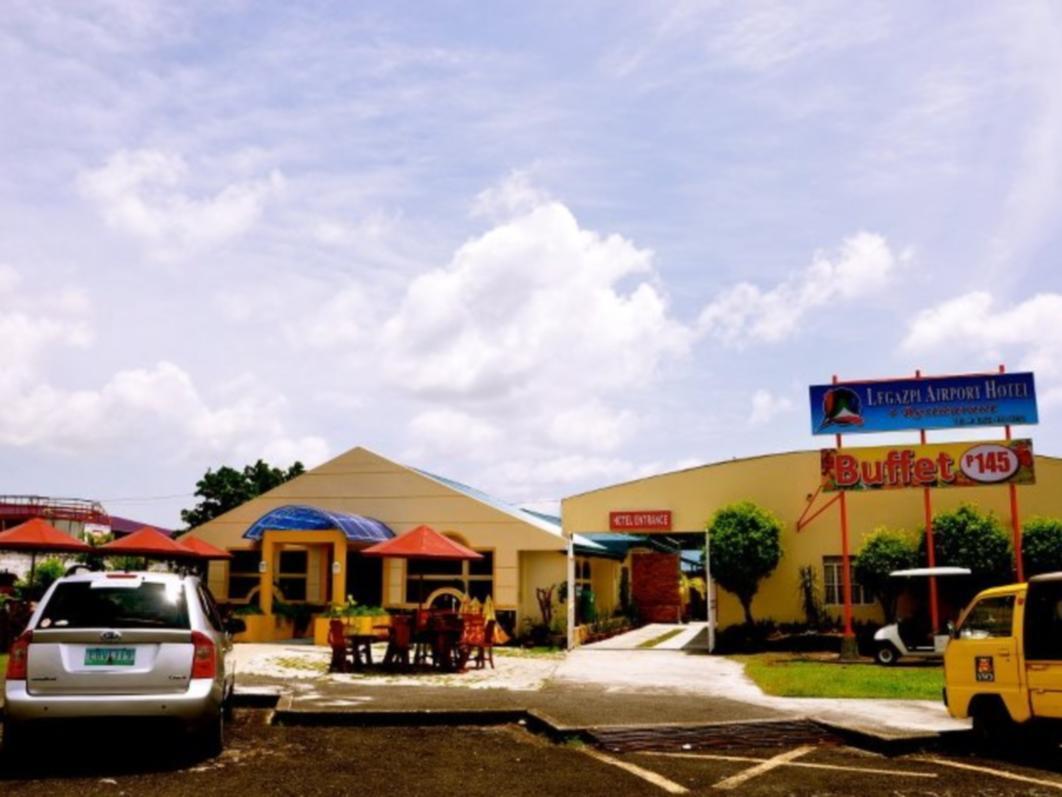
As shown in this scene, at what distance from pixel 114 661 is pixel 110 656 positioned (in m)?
0.05

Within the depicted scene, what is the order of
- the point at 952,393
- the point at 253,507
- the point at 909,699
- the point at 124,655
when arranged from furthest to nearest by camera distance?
1. the point at 253,507
2. the point at 952,393
3. the point at 909,699
4. the point at 124,655

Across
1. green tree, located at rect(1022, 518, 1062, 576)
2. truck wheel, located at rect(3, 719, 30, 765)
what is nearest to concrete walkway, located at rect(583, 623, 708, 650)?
green tree, located at rect(1022, 518, 1062, 576)

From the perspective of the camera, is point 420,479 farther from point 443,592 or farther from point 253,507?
point 253,507

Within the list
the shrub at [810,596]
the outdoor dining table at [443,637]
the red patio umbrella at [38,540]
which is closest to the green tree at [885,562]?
the shrub at [810,596]

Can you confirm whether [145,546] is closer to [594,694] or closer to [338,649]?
[338,649]

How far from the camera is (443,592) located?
2453 centimetres

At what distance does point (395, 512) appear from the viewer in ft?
82.8

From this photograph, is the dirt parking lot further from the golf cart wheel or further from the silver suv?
the golf cart wheel

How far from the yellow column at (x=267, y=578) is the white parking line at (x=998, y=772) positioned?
1757 cm

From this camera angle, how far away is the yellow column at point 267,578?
77.3 ft

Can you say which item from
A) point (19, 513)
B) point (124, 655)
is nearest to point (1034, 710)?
point (124, 655)

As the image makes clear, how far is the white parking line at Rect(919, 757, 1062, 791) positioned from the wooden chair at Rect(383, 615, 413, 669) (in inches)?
378

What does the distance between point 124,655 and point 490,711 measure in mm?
4158

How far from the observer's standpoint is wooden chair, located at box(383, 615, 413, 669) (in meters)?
16.7
